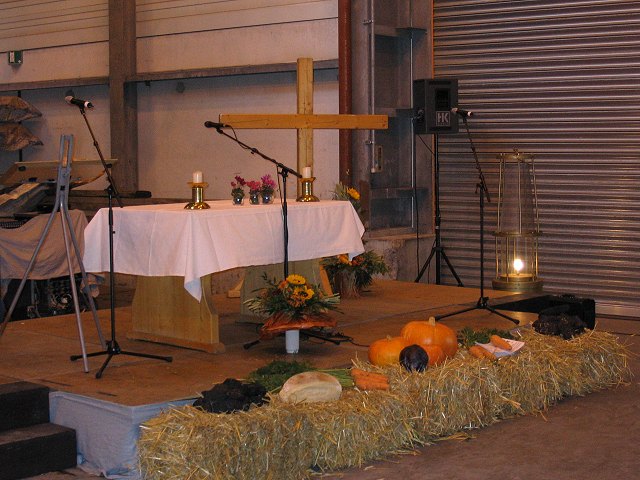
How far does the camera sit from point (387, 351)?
20.4 feet

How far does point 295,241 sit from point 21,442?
2767 millimetres

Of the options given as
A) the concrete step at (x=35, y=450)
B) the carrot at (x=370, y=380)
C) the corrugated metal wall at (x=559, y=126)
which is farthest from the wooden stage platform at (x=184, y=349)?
the corrugated metal wall at (x=559, y=126)

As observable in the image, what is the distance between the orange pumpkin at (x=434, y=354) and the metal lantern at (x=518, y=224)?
3.84 meters

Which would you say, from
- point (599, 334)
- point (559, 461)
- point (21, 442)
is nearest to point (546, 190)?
point (599, 334)

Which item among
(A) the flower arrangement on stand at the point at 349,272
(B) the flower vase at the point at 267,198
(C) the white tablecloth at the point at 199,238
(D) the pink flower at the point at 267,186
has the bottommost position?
(A) the flower arrangement on stand at the point at 349,272

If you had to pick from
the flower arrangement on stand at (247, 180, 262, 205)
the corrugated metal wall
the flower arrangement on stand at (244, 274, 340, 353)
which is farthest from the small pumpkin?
the corrugated metal wall

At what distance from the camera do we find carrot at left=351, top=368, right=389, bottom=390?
5684 millimetres

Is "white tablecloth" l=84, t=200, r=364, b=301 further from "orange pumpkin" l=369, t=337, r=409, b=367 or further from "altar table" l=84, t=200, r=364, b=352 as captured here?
"orange pumpkin" l=369, t=337, r=409, b=367

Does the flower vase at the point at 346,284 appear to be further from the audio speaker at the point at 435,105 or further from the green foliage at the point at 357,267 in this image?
the audio speaker at the point at 435,105

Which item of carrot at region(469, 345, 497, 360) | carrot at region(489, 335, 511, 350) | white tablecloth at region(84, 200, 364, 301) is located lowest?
carrot at region(469, 345, 497, 360)

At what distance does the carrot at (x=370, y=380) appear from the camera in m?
5.68

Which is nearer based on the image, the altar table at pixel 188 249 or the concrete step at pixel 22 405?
the concrete step at pixel 22 405

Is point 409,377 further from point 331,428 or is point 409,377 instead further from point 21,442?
point 21,442

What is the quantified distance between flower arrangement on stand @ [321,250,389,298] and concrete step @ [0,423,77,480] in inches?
164
